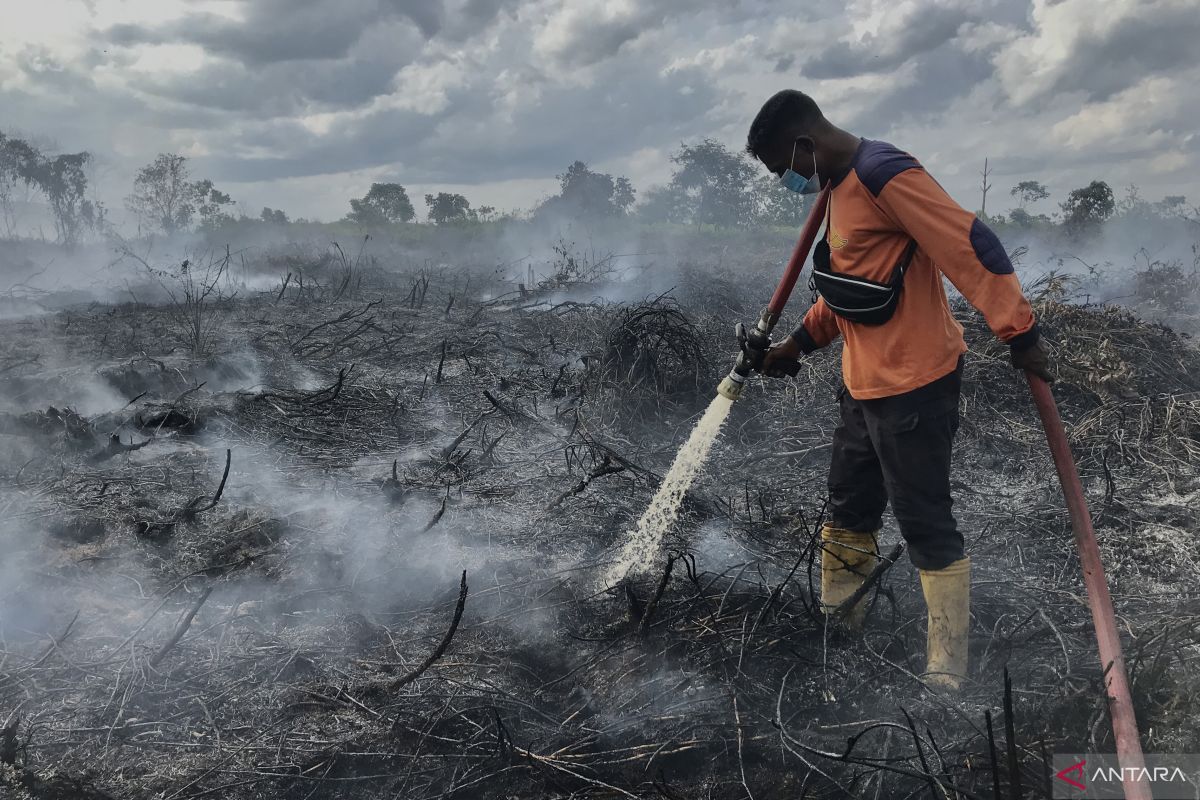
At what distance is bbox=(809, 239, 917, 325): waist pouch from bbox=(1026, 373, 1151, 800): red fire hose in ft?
1.61

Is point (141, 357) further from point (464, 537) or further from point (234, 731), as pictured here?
point (234, 731)

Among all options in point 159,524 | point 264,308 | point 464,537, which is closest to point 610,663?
point 464,537

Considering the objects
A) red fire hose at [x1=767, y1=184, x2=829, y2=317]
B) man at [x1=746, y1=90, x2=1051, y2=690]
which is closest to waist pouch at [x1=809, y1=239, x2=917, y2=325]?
man at [x1=746, y1=90, x2=1051, y2=690]

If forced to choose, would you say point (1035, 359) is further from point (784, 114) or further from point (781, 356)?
point (784, 114)

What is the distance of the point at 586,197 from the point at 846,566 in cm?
2937

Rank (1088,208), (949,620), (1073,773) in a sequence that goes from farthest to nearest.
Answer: (1088,208) → (949,620) → (1073,773)

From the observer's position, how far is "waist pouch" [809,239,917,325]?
2287 millimetres

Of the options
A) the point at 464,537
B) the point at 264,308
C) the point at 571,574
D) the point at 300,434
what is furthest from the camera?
the point at 264,308

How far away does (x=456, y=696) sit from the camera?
2.59 m

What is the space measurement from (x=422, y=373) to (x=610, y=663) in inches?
182

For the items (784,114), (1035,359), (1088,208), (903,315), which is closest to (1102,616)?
(1035,359)

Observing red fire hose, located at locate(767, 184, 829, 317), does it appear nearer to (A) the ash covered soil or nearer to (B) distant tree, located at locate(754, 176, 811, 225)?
(A) the ash covered soil

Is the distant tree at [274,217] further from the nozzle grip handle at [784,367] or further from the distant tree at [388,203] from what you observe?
the nozzle grip handle at [784,367]

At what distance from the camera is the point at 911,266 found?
229 centimetres
